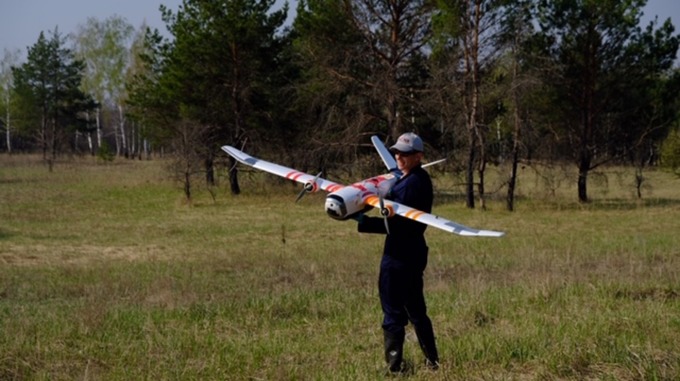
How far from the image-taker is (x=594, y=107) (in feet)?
101

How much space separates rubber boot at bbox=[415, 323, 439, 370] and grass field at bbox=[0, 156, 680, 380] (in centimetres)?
9

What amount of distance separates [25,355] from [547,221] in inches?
837

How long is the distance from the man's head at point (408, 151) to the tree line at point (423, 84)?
21.9 meters

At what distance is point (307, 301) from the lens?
8344 mm

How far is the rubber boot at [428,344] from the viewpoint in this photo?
5.34m

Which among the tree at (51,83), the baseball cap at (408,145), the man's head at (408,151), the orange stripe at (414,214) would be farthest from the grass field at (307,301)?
the tree at (51,83)

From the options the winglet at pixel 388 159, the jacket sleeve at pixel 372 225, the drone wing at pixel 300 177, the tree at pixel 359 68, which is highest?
the tree at pixel 359 68

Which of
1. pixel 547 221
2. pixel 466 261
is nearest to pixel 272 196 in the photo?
pixel 547 221

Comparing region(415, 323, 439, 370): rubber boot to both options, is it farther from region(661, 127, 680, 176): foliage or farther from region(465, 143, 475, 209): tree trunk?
region(661, 127, 680, 176): foliage

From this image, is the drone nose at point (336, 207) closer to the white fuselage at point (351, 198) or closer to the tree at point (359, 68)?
the white fuselage at point (351, 198)

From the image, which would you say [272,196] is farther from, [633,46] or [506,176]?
[633,46]

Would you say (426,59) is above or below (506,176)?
above

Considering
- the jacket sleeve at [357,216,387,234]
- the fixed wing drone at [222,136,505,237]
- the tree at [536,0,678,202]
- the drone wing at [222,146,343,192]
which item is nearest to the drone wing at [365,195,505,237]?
the fixed wing drone at [222,136,505,237]

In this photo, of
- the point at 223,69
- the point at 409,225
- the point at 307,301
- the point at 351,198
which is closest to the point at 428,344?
the point at 409,225
